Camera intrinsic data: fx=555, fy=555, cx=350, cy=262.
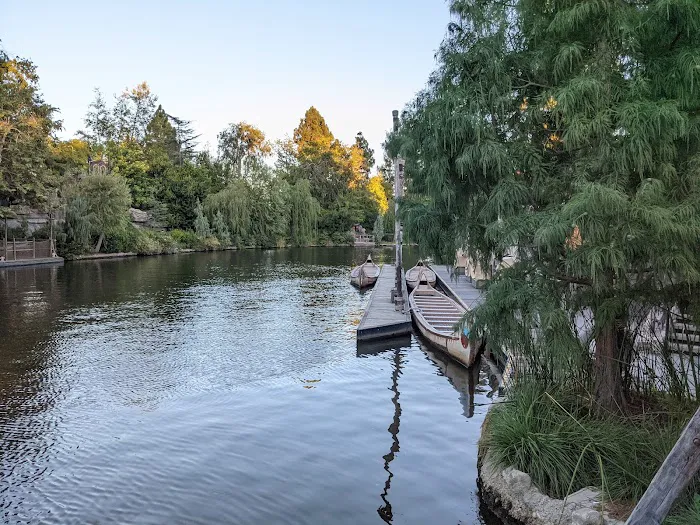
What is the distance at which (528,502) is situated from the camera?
17.5ft

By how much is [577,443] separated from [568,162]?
2.86m

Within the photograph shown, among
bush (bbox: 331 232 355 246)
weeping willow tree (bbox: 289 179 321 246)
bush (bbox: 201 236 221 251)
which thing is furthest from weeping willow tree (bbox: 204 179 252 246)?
bush (bbox: 331 232 355 246)

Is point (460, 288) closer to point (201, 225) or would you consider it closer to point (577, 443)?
point (577, 443)

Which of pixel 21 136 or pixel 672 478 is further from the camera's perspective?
pixel 21 136

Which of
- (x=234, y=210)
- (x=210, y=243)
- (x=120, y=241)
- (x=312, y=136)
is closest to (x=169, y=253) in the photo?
(x=210, y=243)

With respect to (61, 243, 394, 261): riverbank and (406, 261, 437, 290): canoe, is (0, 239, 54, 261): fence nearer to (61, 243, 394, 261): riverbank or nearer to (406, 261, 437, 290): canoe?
(61, 243, 394, 261): riverbank

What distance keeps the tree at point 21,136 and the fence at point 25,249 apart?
3286 mm

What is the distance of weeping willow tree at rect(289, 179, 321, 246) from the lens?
58188 mm

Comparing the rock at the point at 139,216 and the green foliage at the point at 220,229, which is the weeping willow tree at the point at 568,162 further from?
the green foliage at the point at 220,229

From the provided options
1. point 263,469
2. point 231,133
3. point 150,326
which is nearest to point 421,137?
point 263,469

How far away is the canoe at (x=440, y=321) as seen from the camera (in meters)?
12.0

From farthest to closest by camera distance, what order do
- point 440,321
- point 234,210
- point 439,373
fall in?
point 234,210
point 440,321
point 439,373

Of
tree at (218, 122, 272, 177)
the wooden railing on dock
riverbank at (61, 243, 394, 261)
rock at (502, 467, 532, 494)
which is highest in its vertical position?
tree at (218, 122, 272, 177)

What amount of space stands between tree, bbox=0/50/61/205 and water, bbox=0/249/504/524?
16.9m
